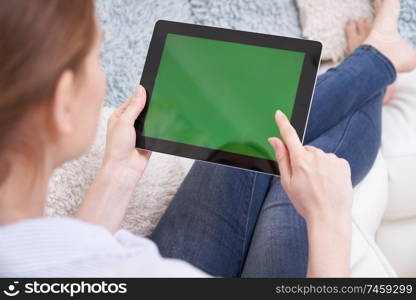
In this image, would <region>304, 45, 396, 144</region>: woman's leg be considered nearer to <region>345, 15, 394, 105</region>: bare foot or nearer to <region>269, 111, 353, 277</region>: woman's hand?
<region>345, 15, 394, 105</region>: bare foot


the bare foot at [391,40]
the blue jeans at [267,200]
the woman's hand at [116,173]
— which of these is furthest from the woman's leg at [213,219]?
the bare foot at [391,40]

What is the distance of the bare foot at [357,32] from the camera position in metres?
1.26

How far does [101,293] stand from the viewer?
0.63m

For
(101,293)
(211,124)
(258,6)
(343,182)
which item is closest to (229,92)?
(211,124)

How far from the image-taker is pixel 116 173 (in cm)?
88

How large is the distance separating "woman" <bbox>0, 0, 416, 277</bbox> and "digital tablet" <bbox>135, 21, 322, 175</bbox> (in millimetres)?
47

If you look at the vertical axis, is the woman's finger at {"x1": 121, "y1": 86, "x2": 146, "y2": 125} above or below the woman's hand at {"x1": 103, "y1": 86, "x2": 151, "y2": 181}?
above

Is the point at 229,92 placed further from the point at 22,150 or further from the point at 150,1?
the point at 150,1

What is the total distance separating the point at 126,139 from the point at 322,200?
34cm

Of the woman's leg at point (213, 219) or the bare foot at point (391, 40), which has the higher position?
the bare foot at point (391, 40)

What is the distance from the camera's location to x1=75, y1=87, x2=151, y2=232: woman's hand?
2.82 feet

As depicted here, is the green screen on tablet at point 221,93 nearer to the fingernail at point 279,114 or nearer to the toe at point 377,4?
the fingernail at point 279,114

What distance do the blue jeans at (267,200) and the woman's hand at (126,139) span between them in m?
0.14

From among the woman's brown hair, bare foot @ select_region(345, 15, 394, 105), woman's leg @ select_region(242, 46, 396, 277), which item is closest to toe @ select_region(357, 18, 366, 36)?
bare foot @ select_region(345, 15, 394, 105)
